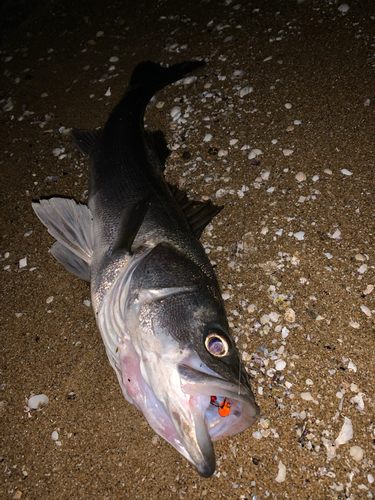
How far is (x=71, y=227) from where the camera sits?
3.02 meters

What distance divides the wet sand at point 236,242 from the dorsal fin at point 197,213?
355mm

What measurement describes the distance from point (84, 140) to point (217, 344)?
110 inches

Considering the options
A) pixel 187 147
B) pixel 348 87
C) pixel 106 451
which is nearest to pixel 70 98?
pixel 187 147

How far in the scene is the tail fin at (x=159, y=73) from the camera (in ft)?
13.8

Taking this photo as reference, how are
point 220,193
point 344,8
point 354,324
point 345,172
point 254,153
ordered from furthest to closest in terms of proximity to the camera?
point 344,8, point 254,153, point 220,193, point 345,172, point 354,324

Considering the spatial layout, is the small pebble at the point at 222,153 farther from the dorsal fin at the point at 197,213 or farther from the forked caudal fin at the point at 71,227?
the forked caudal fin at the point at 71,227

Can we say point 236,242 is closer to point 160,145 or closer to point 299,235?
point 299,235

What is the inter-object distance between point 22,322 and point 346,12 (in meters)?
4.98

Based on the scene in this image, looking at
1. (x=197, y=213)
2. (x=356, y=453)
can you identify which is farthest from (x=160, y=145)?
(x=356, y=453)

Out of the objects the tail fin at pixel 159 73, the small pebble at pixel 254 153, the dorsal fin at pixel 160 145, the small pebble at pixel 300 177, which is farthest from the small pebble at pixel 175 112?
the small pebble at pixel 300 177

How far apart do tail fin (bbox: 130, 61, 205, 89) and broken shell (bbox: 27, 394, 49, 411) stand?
3.41m

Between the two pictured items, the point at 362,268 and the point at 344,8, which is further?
the point at 344,8

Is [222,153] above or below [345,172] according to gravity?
above

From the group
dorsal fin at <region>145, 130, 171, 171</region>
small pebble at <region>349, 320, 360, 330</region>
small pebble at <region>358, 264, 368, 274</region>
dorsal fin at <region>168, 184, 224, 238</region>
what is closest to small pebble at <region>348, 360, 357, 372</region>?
small pebble at <region>349, 320, 360, 330</region>
